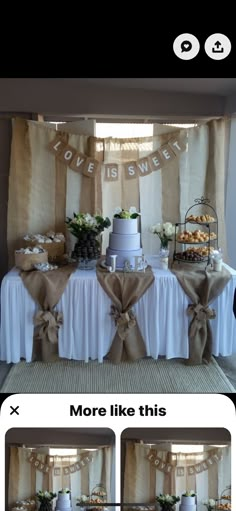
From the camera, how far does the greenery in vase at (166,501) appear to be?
31.4 inches

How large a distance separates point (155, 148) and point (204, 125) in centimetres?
33

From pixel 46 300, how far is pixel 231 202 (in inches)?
54.0

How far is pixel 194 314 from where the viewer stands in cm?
233

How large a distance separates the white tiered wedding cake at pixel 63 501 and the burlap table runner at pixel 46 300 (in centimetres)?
146

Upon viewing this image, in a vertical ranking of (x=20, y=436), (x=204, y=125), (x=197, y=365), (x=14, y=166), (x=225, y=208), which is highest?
(x=204, y=125)

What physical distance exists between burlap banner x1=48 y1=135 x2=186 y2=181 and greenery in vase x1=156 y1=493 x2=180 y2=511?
83.6 inches

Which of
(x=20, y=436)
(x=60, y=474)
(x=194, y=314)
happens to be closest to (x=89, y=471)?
(x=60, y=474)

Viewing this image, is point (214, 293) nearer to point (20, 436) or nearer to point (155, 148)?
point (155, 148)

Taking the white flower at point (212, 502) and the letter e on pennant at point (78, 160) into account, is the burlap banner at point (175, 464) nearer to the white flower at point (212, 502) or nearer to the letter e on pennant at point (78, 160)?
the white flower at point (212, 502)

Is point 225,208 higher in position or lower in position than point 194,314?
higher

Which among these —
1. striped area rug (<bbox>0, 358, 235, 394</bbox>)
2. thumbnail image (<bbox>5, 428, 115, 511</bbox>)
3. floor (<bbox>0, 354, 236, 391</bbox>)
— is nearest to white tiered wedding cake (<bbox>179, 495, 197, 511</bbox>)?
thumbnail image (<bbox>5, 428, 115, 511</bbox>)

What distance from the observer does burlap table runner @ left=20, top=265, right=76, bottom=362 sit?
7.52 ft

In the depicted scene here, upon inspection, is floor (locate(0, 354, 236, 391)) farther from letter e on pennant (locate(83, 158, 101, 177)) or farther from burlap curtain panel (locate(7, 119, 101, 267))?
letter e on pennant (locate(83, 158, 101, 177))
